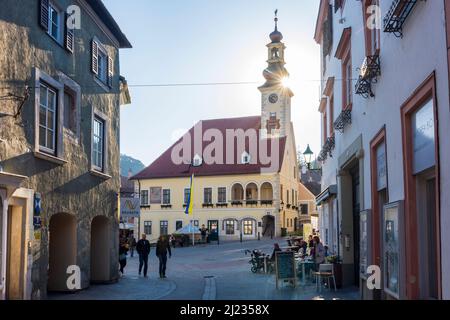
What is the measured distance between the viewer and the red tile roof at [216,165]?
6184cm

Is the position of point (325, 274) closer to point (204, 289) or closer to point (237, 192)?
point (204, 289)

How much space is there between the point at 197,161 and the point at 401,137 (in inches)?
2190

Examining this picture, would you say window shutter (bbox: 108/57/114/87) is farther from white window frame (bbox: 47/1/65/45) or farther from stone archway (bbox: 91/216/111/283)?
stone archway (bbox: 91/216/111/283)

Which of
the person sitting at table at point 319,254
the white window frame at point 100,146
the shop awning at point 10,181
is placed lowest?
the person sitting at table at point 319,254

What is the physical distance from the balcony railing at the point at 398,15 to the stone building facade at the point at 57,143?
24.5 ft

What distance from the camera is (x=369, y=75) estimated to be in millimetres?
10664

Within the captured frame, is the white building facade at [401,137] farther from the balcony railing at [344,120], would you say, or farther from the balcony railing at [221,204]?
the balcony railing at [221,204]

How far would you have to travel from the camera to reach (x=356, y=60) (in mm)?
13336

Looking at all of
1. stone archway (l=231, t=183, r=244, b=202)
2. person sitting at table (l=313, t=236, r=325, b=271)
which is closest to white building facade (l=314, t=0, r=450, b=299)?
person sitting at table (l=313, t=236, r=325, b=271)

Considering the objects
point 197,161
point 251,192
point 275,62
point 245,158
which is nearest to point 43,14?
point 245,158

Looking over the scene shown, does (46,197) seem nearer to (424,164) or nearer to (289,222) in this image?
(424,164)

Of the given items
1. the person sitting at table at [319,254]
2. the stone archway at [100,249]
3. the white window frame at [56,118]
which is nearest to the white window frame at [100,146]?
the stone archway at [100,249]
